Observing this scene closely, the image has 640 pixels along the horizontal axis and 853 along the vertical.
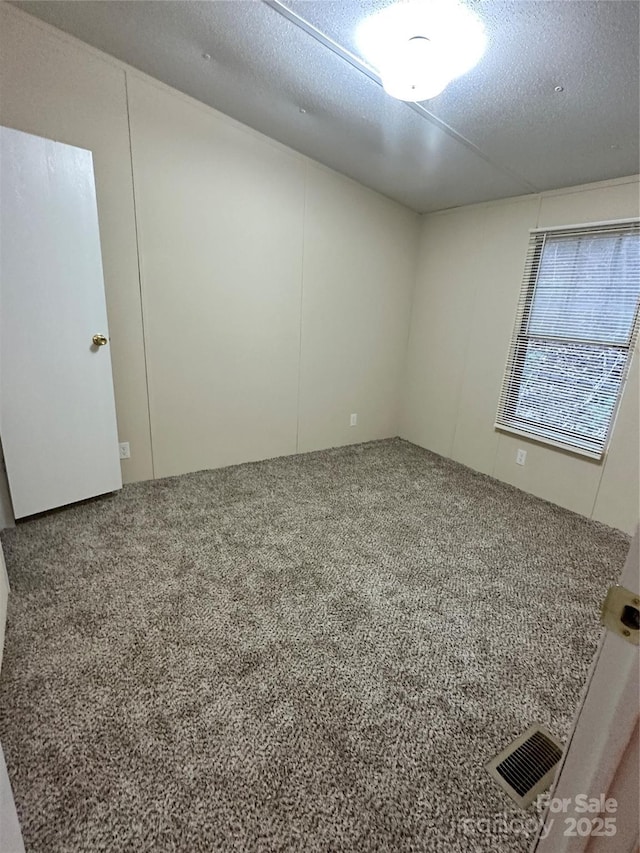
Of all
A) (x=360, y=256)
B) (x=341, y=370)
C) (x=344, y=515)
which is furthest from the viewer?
(x=341, y=370)

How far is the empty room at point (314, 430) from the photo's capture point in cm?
99

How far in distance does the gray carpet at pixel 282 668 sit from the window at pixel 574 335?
2.64 ft

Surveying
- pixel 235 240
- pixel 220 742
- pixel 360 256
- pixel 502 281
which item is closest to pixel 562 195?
pixel 502 281

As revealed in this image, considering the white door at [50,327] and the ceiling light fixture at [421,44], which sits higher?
the ceiling light fixture at [421,44]

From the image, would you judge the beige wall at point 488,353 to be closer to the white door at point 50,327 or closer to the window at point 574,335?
the window at point 574,335

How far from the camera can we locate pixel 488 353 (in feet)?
10.1

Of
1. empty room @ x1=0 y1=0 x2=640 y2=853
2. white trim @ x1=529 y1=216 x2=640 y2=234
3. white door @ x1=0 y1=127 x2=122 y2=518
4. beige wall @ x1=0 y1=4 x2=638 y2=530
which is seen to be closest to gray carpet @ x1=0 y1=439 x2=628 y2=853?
empty room @ x1=0 y1=0 x2=640 y2=853

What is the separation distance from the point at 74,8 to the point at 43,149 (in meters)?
0.58

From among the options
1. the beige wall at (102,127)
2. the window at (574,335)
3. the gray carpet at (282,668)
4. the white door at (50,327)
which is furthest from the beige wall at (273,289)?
the gray carpet at (282,668)

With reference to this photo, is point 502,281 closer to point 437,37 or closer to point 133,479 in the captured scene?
point 437,37

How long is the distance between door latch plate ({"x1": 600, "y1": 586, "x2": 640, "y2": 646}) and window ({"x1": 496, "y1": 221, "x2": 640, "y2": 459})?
97.7 inches

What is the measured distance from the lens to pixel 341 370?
343cm

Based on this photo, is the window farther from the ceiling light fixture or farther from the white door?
the white door

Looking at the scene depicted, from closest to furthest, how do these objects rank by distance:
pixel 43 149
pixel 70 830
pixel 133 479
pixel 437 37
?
1. pixel 70 830
2. pixel 437 37
3. pixel 43 149
4. pixel 133 479
